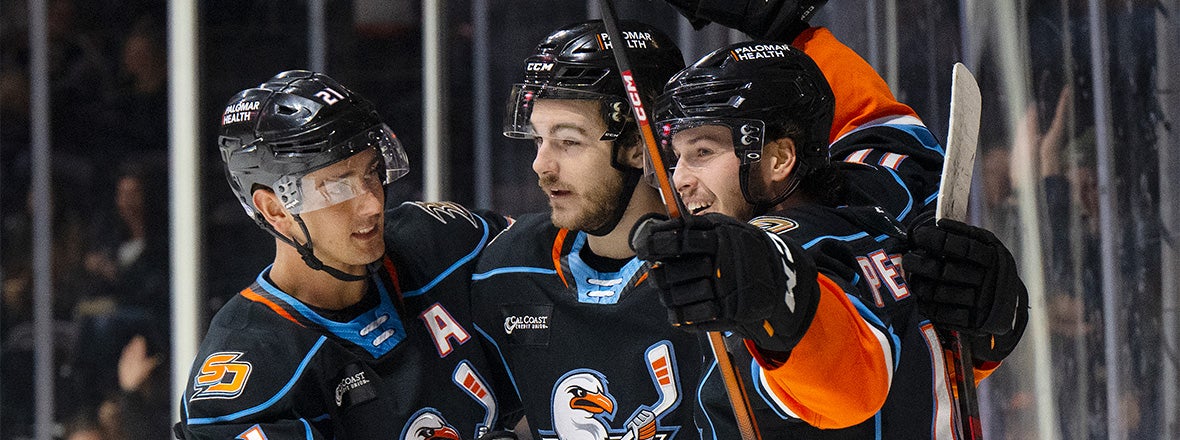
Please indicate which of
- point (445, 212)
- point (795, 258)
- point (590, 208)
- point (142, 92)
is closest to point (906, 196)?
point (590, 208)

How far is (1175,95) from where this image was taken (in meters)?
2.04

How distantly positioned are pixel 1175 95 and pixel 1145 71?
0.26 ft

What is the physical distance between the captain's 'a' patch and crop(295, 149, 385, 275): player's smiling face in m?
0.74

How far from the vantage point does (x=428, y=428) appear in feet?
6.97

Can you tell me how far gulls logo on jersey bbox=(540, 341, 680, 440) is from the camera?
2.01 metres

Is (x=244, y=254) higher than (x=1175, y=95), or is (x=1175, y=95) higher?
(x=1175, y=95)

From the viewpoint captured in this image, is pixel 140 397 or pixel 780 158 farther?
pixel 140 397

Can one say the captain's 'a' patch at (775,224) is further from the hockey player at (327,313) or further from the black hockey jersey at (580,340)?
the hockey player at (327,313)

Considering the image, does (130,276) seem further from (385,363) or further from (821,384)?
(821,384)

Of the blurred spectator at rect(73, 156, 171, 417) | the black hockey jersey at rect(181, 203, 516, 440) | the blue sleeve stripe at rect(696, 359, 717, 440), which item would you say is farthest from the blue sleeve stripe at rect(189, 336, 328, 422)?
the blurred spectator at rect(73, 156, 171, 417)

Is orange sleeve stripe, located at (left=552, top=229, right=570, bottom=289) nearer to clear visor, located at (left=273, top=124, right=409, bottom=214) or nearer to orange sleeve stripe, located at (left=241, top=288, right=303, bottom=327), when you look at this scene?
clear visor, located at (left=273, top=124, right=409, bottom=214)

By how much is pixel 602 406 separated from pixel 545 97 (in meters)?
0.49

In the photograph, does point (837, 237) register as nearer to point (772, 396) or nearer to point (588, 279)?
point (772, 396)

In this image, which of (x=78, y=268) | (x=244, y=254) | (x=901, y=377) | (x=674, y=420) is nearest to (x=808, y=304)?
(x=901, y=377)
